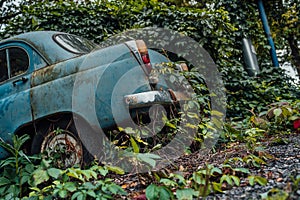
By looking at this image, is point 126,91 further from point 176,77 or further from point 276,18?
point 276,18

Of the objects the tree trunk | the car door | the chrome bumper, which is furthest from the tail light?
the tree trunk

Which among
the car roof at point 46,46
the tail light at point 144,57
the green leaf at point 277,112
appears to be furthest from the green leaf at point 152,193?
the green leaf at point 277,112

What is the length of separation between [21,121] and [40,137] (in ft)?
0.79

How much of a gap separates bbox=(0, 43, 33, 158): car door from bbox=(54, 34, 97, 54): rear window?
1.10 ft

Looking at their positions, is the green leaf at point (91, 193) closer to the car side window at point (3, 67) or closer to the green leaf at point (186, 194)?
the green leaf at point (186, 194)

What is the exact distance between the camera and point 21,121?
9.47 feet

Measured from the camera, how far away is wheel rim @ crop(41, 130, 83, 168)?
2607 millimetres

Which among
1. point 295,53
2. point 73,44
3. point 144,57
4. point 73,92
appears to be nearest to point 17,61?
point 73,44

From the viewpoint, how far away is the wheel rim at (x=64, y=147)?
8.55 feet

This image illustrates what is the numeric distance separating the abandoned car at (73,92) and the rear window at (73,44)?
7 cm

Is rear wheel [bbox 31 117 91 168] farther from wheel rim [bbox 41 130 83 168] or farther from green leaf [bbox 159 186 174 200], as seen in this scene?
green leaf [bbox 159 186 174 200]

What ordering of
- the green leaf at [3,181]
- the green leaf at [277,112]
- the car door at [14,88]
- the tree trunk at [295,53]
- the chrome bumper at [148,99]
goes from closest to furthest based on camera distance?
1. the green leaf at [3,181]
2. the chrome bumper at [148,99]
3. the car door at [14,88]
4. the green leaf at [277,112]
5. the tree trunk at [295,53]

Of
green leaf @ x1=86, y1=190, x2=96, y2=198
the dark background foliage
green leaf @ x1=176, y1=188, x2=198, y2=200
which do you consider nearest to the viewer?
green leaf @ x1=176, y1=188, x2=198, y2=200

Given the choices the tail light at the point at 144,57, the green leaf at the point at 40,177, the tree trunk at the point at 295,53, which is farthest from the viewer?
the tree trunk at the point at 295,53
